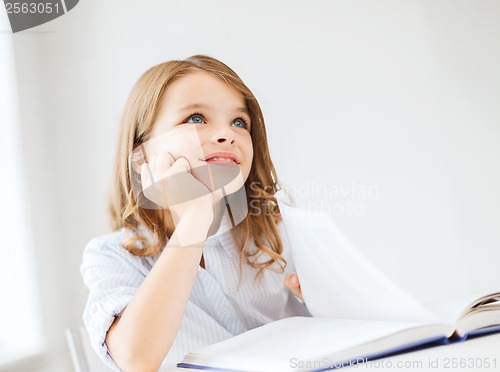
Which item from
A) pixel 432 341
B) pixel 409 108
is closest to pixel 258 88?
pixel 409 108

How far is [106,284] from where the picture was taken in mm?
794

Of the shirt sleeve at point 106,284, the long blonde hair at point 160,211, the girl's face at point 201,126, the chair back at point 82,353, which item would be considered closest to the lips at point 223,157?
the girl's face at point 201,126

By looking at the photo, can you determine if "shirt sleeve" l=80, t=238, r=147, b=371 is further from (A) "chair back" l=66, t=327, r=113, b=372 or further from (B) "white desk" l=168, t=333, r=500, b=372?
(B) "white desk" l=168, t=333, r=500, b=372

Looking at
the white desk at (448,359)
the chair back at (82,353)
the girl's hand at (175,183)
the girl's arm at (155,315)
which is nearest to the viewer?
the white desk at (448,359)

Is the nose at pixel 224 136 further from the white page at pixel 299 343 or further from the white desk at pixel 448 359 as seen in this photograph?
the white desk at pixel 448 359

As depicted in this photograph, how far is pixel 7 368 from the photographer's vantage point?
0.92 metres

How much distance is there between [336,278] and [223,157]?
0.88 ft

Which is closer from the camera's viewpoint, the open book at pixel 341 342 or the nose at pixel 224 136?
the open book at pixel 341 342

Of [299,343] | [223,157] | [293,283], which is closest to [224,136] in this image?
[223,157]

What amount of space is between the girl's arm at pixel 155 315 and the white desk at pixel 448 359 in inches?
9.7

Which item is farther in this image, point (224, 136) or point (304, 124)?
point (304, 124)

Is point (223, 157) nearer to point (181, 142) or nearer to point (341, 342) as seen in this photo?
point (181, 142)

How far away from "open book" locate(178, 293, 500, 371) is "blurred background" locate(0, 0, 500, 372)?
1.64 ft

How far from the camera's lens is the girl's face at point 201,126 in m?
0.87
